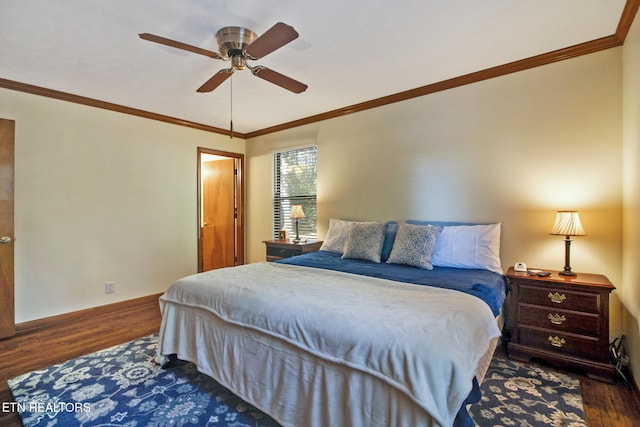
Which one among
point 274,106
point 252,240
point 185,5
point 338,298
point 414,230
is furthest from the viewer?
point 252,240

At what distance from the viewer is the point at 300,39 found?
2.27 meters

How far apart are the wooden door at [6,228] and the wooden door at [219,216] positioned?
2.44 m

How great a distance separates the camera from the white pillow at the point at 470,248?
8.44 feet

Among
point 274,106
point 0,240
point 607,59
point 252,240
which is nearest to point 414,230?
point 607,59

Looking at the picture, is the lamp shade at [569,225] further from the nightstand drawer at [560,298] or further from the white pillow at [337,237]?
the white pillow at [337,237]

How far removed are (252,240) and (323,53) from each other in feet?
11.3

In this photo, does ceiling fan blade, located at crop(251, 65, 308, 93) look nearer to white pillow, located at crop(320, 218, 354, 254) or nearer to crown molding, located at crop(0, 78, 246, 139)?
white pillow, located at crop(320, 218, 354, 254)

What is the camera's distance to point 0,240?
2832 mm

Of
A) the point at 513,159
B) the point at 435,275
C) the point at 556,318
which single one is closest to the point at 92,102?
the point at 435,275

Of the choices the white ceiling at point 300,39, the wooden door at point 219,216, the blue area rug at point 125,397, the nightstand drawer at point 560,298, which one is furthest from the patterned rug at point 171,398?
the wooden door at point 219,216

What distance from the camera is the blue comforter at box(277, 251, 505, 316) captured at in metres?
1.98

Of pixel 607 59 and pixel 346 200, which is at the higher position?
pixel 607 59

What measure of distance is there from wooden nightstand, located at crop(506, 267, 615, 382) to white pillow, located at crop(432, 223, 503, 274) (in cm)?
23

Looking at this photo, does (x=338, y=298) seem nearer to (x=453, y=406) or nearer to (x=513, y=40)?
(x=453, y=406)
